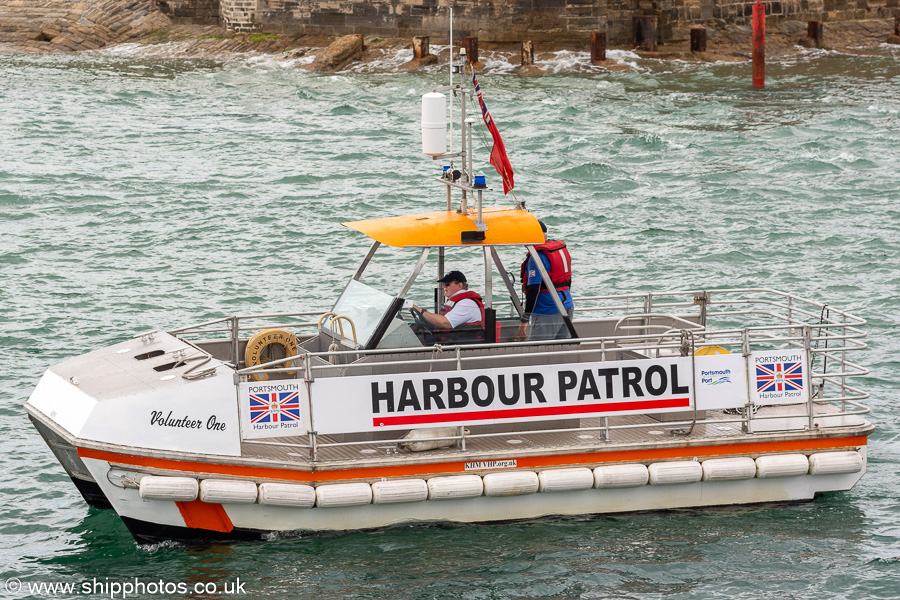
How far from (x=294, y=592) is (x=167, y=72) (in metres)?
35.5

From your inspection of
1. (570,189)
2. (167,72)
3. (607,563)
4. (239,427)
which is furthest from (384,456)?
(167,72)

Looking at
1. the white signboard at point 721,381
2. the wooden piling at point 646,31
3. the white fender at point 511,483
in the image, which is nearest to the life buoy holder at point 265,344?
the white fender at point 511,483

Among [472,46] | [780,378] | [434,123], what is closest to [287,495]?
[434,123]

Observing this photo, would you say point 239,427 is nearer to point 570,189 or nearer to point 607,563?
point 607,563

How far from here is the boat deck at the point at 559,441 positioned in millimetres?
9805

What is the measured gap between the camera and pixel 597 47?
1565 inches

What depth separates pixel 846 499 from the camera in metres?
10.9

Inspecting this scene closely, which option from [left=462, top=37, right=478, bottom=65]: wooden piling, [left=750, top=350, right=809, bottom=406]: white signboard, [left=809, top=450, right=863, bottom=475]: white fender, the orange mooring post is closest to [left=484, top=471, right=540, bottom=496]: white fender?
[left=750, top=350, right=809, bottom=406]: white signboard

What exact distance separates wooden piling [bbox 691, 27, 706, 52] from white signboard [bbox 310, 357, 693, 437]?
1295 inches

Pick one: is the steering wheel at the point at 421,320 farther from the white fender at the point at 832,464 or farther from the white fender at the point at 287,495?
the white fender at the point at 832,464

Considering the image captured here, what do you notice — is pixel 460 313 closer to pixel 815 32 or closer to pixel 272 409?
pixel 272 409

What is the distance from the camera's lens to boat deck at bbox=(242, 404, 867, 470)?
386 inches

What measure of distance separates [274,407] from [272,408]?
0.02 metres

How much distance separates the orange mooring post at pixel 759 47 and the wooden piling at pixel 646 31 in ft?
16.2
